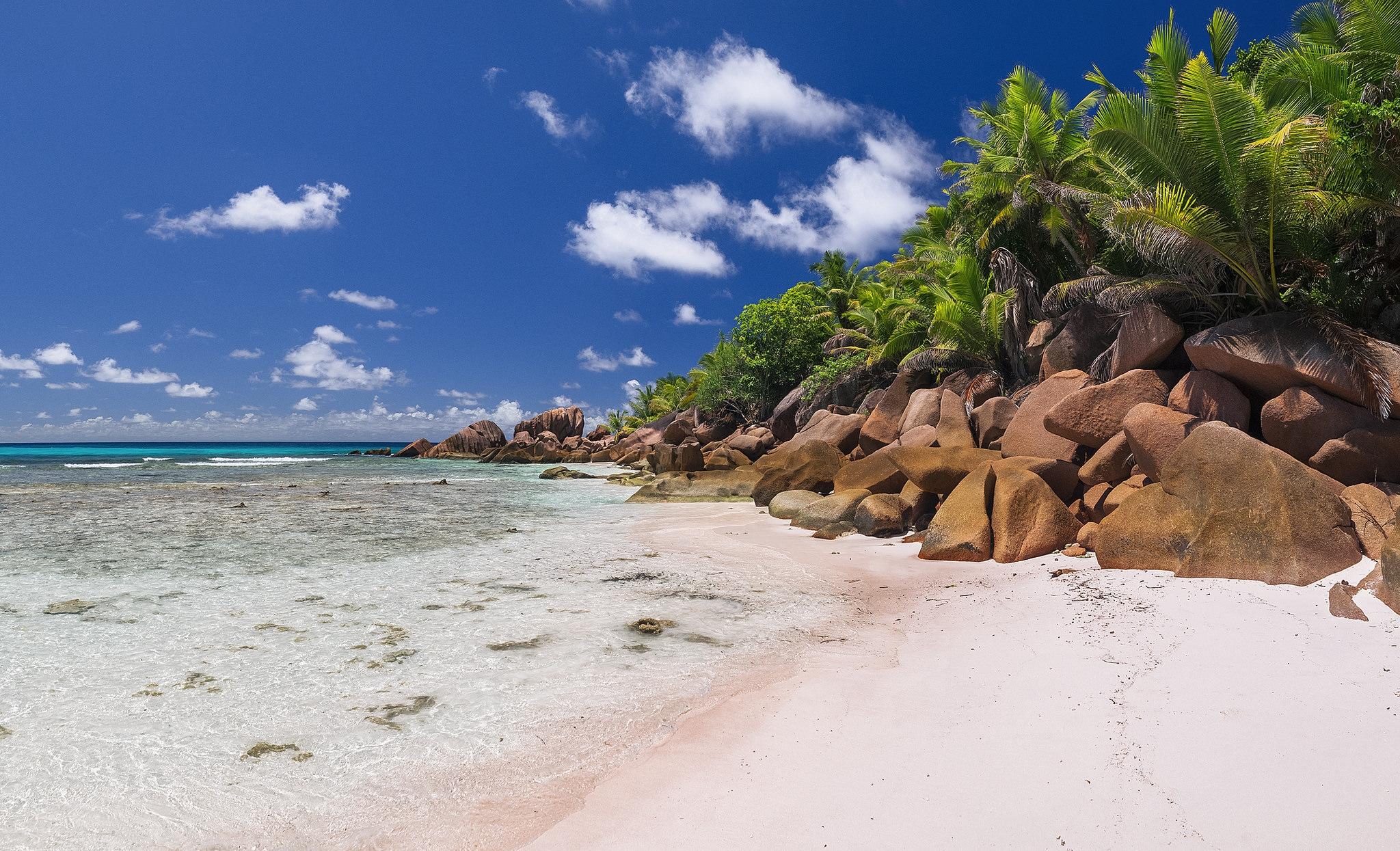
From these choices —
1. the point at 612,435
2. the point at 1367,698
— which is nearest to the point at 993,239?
the point at 1367,698

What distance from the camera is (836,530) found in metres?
11.1

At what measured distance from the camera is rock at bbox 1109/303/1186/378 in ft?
34.3

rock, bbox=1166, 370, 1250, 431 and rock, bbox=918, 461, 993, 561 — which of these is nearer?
rock, bbox=918, 461, 993, 561

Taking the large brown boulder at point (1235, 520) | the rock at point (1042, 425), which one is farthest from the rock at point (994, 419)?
the large brown boulder at point (1235, 520)

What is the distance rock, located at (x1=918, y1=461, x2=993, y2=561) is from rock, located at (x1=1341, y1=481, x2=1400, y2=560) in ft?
10.7

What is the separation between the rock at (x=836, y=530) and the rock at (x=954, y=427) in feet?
12.0

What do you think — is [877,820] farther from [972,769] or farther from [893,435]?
[893,435]

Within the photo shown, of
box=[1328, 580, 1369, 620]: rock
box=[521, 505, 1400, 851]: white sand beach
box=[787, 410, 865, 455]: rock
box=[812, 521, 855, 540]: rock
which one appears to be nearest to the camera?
box=[521, 505, 1400, 851]: white sand beach

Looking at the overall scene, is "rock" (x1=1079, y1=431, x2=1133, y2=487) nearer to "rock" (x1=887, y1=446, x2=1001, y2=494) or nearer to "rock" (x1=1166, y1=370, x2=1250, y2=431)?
"rock" (x1=1166, y1=370, x2=1250, y2=431)

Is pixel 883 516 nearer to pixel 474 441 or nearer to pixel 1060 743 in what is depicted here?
pixel 1060 743

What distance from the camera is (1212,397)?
8.80m

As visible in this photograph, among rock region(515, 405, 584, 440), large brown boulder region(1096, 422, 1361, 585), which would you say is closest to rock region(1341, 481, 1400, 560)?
large brown boulder region(1096, 422, 1361, 585)

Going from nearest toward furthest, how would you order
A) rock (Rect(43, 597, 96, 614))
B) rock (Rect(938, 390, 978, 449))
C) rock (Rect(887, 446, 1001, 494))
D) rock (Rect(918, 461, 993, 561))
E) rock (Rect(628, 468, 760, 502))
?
rock (Rect(43, 597, 96, 614)), rock (Rect(918, 461, 993, 561)), rock (Rect(887, 446, 1001, 494)), rock (Rect(938, 390, 978, 449)), rock (Rect(628, 468, 760, 502))

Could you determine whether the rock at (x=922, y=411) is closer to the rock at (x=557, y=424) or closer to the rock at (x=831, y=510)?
the rock at (x=831, y=510)
